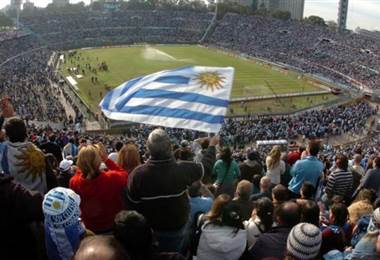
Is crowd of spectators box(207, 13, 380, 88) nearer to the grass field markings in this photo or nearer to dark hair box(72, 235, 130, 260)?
the grass field markings

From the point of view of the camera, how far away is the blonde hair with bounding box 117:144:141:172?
7340mm

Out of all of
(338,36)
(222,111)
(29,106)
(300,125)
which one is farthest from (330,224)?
(338,36)

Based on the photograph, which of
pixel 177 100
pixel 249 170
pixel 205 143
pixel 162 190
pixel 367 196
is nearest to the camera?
pixel 162 190

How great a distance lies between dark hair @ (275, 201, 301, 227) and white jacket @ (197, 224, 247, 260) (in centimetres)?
48

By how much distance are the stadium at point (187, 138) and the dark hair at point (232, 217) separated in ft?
0.05

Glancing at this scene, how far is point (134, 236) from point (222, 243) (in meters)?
1.57

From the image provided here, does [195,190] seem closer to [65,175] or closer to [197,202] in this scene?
[197,202]

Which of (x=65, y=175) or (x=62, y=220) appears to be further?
(x=65, y=175)

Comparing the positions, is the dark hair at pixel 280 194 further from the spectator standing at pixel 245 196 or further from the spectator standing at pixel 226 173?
the spectator standing at pixel 226 173

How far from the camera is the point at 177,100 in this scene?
32.8 feet

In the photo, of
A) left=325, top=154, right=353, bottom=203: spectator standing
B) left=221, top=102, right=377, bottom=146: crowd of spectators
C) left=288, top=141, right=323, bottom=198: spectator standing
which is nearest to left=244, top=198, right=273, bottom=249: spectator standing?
left=288, top=141, right=323, bottom=198: spectator standing

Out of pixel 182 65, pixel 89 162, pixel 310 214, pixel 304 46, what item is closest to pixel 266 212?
pixel 310 214

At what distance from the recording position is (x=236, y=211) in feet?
18.4

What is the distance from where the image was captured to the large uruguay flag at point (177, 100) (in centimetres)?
950
